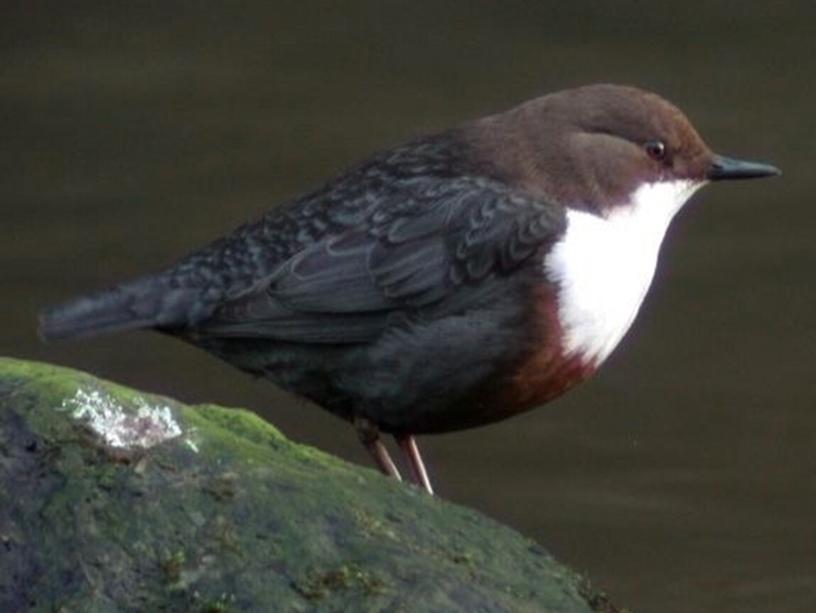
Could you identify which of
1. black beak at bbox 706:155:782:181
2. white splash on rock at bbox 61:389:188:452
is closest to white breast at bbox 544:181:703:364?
black beak at bbox 706:155:782:181

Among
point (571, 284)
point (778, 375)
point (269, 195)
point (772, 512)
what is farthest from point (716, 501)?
point (571, 284)

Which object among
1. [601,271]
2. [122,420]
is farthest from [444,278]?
[122,420]

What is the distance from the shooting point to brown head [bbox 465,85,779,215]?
15.7ft

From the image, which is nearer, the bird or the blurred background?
the bird

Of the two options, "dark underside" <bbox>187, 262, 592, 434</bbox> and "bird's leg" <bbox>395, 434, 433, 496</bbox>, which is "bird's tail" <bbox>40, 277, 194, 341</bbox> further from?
"bird's leg" <bbox>395, 434, 433, 496</bbox>

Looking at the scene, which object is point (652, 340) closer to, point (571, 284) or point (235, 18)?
point (235, 18)

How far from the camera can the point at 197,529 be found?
3264mm

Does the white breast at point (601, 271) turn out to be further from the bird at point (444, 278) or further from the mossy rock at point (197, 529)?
the mossy rock at point (197, 529)

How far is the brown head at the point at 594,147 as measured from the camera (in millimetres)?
4797

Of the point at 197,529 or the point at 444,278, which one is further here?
the point at 444,278

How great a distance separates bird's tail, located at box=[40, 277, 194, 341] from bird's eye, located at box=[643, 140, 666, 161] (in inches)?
37.0

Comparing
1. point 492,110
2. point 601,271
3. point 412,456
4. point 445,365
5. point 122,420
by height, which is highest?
point 122,420

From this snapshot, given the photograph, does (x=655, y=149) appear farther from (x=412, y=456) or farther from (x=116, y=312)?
(x=116, y=312)

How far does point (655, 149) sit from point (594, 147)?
0.15 meters
